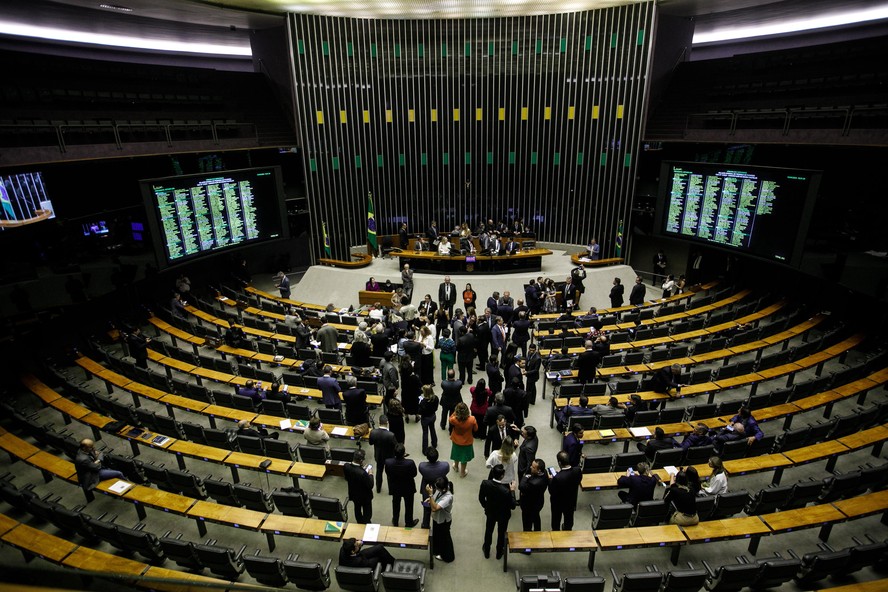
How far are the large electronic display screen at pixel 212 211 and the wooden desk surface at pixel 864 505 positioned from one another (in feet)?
46.7

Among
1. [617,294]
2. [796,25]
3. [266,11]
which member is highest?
[266,11]

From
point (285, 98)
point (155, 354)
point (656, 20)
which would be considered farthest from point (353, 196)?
point (656, 20)

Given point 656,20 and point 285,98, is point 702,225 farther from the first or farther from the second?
point 285,98

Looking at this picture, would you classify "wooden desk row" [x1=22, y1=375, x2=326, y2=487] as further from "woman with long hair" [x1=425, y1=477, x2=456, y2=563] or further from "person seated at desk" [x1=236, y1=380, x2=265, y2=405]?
"woman with long hair" [x1=425, y1=477, x2=456, y2=563]

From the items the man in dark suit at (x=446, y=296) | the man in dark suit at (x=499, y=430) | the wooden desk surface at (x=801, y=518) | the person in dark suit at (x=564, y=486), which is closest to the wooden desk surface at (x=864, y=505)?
the wooden desk surface at (x=801, y=518)

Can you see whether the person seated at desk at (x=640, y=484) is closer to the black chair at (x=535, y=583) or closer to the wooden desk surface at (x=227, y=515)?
the black chair at (x=535, y=583)

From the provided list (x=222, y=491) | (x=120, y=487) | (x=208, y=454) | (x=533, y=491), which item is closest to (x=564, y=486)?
(x=533, y=491)

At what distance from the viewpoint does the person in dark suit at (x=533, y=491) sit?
5383mm

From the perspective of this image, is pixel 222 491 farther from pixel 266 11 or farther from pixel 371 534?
pixel 266 11

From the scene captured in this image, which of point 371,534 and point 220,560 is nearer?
point 220,560

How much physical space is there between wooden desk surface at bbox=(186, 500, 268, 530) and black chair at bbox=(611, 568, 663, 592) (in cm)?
414

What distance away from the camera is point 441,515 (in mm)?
5285

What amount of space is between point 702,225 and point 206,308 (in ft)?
46.5

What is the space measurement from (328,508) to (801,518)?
566 centimetres
